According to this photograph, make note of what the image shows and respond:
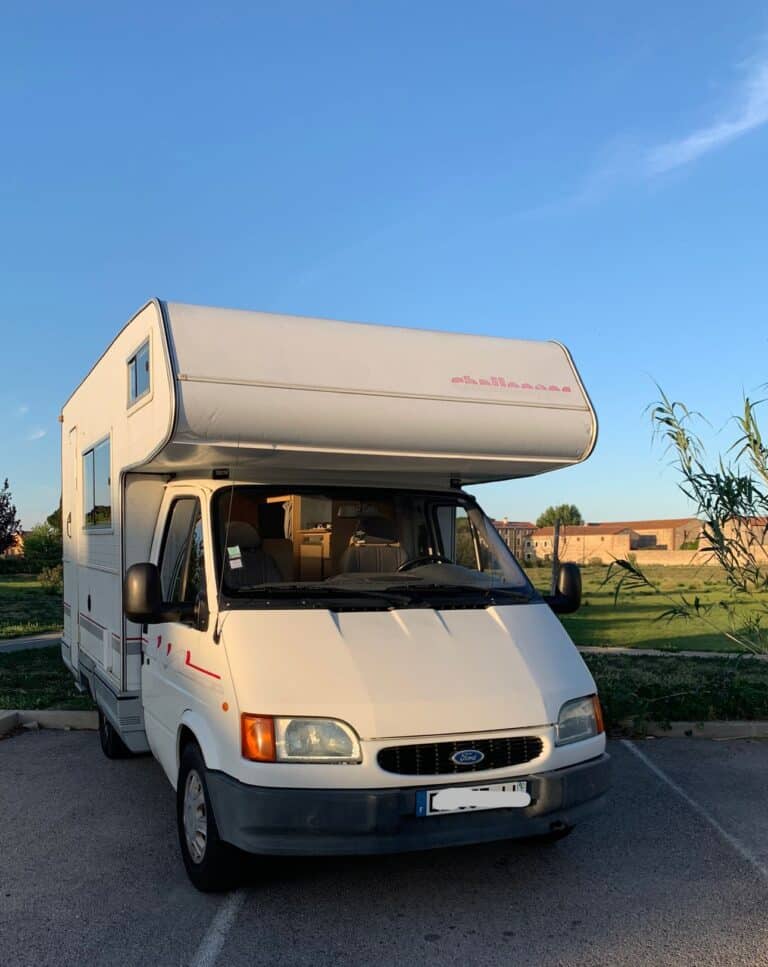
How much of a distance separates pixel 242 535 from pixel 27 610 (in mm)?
17472

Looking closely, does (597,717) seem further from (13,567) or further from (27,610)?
(13,567)

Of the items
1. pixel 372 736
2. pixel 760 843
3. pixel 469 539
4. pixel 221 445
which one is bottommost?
pixel 760 843

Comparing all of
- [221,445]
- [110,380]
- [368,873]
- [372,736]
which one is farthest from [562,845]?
[110,380]

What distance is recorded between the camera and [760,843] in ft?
17.8

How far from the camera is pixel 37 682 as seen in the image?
33.9 feet

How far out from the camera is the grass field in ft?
55.3

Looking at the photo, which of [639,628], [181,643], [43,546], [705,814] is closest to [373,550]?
[181,643]

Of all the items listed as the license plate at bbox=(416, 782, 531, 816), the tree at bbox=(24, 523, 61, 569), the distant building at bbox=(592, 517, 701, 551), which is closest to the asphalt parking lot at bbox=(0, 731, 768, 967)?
the license plate at bbox=(416, 782, 531, 816)

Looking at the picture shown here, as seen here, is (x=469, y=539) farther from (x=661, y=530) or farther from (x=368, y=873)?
(x=661, y=530)

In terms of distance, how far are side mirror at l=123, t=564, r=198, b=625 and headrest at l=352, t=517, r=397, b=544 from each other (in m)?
1.12

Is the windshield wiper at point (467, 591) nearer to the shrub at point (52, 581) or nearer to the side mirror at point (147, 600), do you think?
the side mirror at point (147, 600)

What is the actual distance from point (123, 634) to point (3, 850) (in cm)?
146

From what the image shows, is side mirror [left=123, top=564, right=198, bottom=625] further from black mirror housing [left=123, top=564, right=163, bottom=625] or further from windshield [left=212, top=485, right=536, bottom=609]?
windshield [left=212, top=485, right=536, bottom=609]

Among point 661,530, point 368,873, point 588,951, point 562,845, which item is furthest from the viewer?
point 661,530
